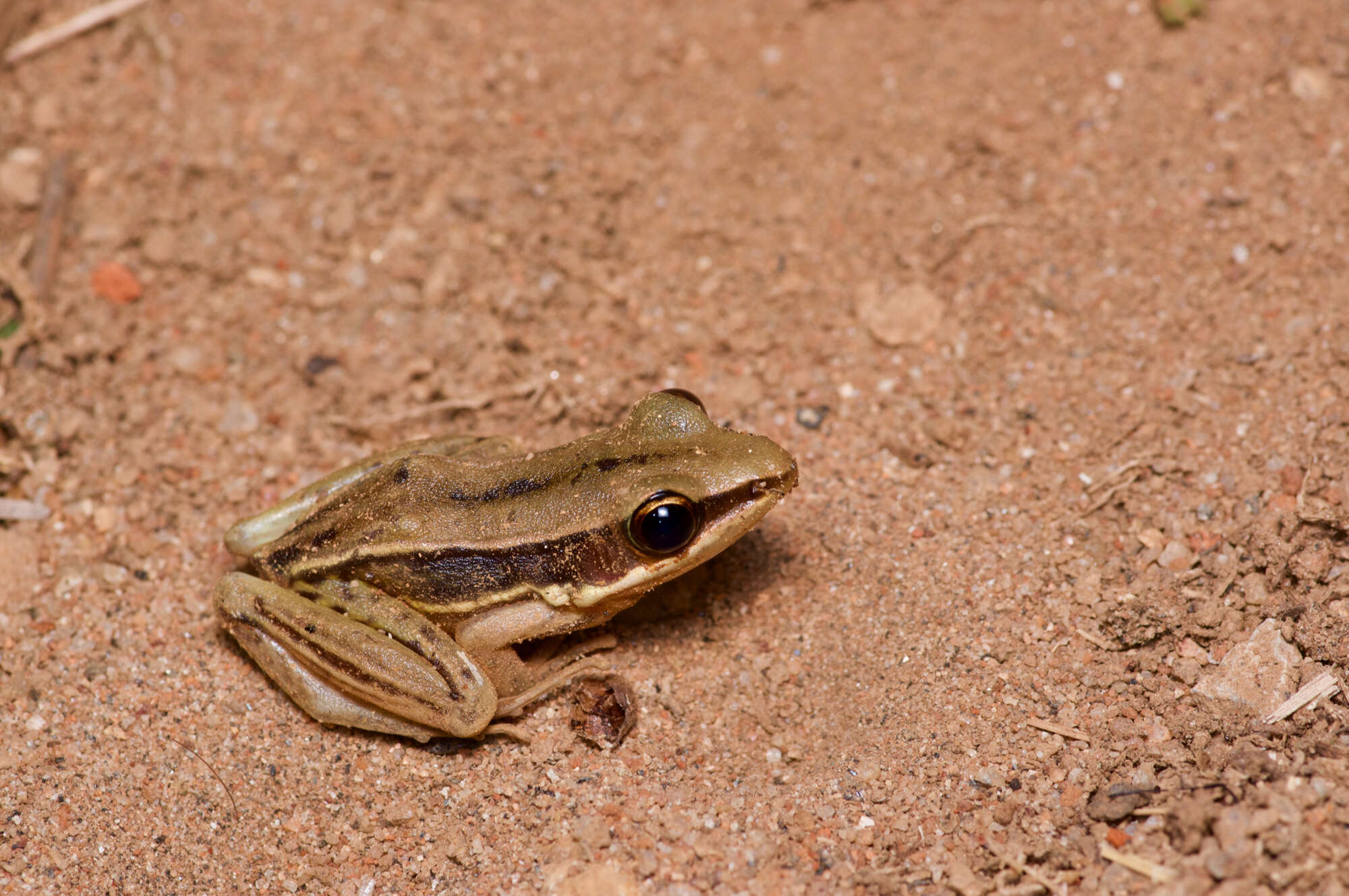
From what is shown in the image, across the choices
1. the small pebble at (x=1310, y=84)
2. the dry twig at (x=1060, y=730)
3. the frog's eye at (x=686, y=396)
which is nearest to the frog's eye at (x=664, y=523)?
the frog's eye at (x=686, y=396)

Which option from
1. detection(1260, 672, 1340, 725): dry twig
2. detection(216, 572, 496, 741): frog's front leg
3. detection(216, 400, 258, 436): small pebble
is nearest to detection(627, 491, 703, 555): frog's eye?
detection(216, 572, 496, 741): frog's front leg

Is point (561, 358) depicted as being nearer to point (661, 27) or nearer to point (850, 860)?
point (661, 27)

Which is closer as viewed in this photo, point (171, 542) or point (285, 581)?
point (285, 581)

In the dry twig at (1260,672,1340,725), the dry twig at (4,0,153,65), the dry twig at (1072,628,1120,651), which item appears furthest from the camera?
the dry twig at (4,0,153,65)

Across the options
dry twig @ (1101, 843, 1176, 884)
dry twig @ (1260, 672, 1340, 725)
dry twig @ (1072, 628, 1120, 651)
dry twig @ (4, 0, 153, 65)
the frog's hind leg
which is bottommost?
dry twig @ (1101, 843, 1176, 884)

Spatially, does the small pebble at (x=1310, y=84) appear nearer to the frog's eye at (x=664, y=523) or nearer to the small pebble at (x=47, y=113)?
the frog's eye at (x=664, y=523)

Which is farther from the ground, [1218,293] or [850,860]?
[1218,293]

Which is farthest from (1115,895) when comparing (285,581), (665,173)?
(665,173)

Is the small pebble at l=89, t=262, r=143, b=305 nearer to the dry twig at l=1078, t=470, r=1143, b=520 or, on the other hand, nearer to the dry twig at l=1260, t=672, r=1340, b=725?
the dry twig at l=1078, t=470, r=1143, b=520

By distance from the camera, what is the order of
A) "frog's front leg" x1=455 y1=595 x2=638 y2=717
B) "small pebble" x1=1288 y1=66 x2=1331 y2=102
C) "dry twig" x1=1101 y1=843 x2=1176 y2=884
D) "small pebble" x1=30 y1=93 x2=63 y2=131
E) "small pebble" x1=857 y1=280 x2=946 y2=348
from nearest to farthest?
"dry twig" x1=1101 y1=843 x2=1176 y2=884
"frog's front leg" x1=455 y1=595 x2=638 y2=717
"small pebble" x1=857 y1=280 x2=946 y2=348
"small pebble" x1=1288 y1=66 x2=1331 y2=102
"small pebble" x1=30 y1=93 x2=63 y2=131
